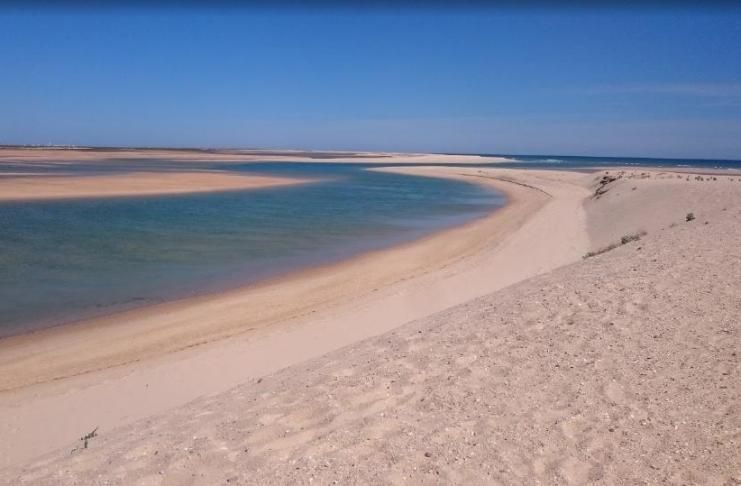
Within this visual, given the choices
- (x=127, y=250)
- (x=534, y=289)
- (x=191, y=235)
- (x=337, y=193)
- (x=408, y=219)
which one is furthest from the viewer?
(x=337, y=193)

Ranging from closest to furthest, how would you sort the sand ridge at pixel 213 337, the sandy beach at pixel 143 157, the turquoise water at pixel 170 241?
the sand ridge at pixel 213 337 → the turquoise water at pixel 170 241 → the sandy beach at pixel 143 157

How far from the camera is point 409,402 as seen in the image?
5051 millimetres

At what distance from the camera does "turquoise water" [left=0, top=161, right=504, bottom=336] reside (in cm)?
1182

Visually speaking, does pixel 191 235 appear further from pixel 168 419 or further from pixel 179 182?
pixel 179 182

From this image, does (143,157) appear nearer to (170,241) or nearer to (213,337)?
(170,241)

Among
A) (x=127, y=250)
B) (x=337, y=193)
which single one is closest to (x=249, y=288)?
(x=127, y=250)

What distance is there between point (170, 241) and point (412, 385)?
14890mm

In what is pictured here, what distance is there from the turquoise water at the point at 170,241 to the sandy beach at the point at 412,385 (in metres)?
1.65

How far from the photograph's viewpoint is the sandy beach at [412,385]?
4141mm

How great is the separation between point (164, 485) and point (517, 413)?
9.11 ft

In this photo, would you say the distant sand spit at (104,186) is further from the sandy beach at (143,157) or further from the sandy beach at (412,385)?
the sandy beach at (143,157)

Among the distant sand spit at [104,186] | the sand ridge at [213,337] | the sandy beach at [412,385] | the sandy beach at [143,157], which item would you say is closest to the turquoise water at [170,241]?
the sand ridge at [213,337]

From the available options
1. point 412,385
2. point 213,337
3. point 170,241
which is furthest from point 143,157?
point 412,385

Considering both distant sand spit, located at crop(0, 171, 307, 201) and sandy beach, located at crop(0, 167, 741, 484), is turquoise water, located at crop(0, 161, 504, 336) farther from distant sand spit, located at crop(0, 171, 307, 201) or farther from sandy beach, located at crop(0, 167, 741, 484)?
distant sand spit, located at crop(0, 171, 307, 201)
